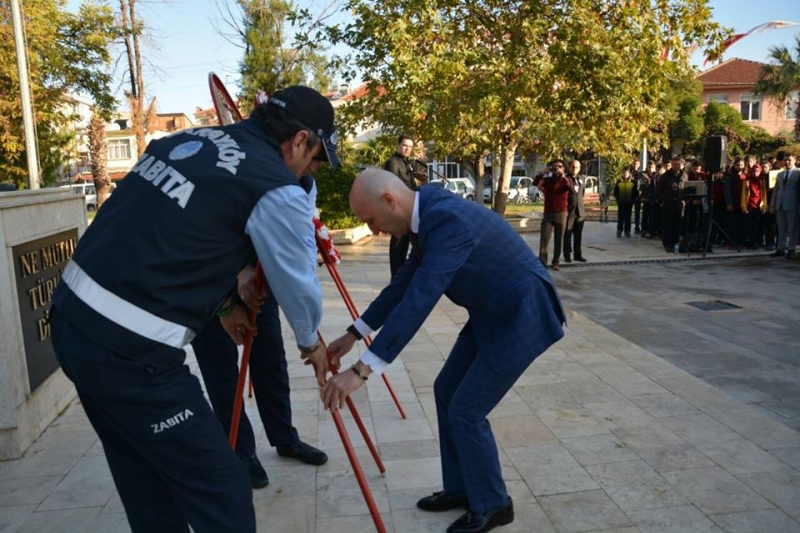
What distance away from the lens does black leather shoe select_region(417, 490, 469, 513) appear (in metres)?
3.30

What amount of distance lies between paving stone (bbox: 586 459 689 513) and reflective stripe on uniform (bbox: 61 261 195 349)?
240 cm

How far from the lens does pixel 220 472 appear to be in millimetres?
2018

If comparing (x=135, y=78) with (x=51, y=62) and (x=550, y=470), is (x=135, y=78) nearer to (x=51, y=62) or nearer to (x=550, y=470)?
(x=51, y=62)

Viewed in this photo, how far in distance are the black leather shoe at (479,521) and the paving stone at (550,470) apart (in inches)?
15.6

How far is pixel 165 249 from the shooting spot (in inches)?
73.7

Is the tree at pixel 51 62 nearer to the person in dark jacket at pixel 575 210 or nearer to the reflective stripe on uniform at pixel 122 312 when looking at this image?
the person in dark jacket at pixel 575 210

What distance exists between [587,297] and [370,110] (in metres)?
6.05

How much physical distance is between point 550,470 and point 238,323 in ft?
6.20

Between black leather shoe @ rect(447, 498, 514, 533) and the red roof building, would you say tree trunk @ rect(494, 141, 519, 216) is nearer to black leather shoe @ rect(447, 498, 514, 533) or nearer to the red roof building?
black leather shoe @ rect(447, 498, 514, 533)

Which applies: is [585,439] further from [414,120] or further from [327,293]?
[414,120]

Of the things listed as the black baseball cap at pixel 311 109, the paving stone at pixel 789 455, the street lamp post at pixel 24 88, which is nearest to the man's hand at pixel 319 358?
the black baseball cap at pixel 311 109

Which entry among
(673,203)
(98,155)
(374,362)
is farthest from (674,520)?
(98,155)

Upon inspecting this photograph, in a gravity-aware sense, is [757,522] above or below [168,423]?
below

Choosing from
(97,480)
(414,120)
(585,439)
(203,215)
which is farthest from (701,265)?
(203,215)
